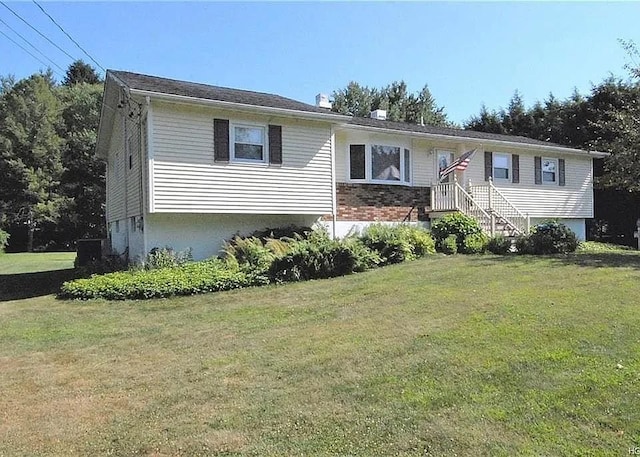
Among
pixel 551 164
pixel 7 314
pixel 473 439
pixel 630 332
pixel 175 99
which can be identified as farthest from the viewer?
pixel 551 164

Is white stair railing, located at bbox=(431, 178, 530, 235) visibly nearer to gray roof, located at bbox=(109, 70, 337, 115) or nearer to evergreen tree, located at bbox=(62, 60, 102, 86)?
gray roof, located at bbox=(109, 70, 337, 115)

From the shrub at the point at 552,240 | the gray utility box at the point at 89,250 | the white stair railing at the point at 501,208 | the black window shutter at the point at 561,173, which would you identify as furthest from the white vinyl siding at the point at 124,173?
the black window shutter at the point at 561,173

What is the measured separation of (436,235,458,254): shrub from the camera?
14930mm

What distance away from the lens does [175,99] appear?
12.5 m

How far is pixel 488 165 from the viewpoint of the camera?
19641mm

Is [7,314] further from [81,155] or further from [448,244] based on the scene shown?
[81,155]

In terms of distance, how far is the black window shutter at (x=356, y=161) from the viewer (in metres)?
16.8

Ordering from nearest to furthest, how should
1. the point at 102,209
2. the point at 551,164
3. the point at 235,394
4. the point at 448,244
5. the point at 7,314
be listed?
the point at 235,394 → the point at 7,314 → the point at 448,244 → the point at 551,164 → the point at 102,209

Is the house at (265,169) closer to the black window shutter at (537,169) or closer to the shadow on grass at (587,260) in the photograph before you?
the black window shutter at (537,169)

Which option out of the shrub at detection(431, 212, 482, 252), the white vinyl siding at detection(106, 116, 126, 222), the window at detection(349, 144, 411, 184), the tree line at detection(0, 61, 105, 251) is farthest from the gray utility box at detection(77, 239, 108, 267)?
A: the tree line at detection(0, 61, 105, 251)

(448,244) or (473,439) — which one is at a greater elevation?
(448,244)

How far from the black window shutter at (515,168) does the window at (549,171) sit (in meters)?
1.56

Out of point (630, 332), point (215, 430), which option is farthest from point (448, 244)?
point (215, 430)

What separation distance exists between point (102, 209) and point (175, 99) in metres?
31.3
